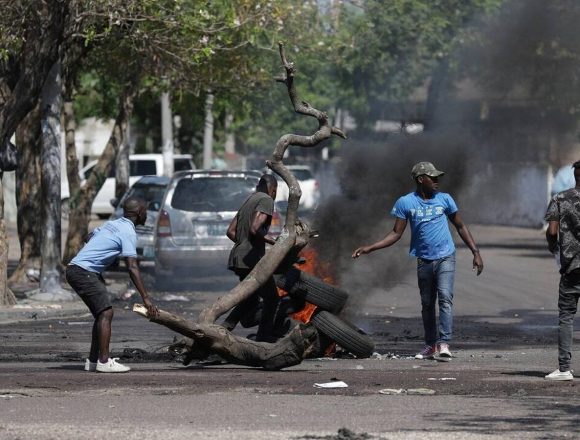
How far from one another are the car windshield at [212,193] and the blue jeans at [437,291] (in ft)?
27.7

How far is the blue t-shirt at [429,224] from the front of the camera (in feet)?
39.2

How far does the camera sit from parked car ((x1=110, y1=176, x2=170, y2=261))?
22.6m

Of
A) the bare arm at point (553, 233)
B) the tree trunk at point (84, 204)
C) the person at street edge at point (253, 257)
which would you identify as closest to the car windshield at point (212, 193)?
the tree trunk at point (84, 204)

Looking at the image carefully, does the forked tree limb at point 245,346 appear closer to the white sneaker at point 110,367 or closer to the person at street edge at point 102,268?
the person at street edge at point 102,268

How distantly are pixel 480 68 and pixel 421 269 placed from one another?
10.1 m

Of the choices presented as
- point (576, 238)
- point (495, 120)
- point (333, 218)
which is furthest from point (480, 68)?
point (576, 238)

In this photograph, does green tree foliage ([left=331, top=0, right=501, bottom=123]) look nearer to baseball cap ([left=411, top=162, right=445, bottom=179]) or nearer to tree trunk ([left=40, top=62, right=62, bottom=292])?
tree trunk ([left=40, top=62, right=62, bottom=292])

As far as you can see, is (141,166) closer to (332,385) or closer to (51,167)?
(51,167)

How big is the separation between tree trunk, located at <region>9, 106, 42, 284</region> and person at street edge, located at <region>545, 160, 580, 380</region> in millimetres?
12326

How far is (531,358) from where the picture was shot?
11.8 metres

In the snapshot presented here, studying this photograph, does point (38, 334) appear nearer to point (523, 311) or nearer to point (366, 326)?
point (366, 326)

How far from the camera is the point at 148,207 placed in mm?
23625

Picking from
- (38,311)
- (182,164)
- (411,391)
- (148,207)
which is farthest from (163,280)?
(182,164)

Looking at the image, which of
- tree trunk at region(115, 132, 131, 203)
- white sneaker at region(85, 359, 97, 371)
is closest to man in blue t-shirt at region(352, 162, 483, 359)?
white sneaker at region(85, 359, 97, 371)
